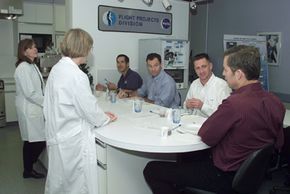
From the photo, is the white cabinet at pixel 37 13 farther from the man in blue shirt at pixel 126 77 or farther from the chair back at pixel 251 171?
the chair back at pixel 251 171

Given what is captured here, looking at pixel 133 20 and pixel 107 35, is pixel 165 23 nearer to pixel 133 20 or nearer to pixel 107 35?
pixel 133 20

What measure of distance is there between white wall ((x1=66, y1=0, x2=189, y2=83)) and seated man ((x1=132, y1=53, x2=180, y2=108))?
939 mm

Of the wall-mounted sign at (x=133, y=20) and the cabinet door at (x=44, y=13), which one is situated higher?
the cabinet door at (x=44, y=13)

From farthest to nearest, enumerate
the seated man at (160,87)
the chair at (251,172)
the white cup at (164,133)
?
the seated man at (160,87) → the white cup at (164,133) → the chair at (251,172)

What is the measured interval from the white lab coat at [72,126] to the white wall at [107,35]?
6.83 ft

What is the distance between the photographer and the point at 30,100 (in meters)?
2.93

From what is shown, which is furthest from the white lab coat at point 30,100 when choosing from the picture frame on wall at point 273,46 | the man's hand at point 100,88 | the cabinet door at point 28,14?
the picture frame on wall at point 273,46

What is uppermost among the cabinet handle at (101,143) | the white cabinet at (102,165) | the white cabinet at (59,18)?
the white cabinet at (59,18)

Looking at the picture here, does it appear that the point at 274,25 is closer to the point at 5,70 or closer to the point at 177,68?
the point at 177,68

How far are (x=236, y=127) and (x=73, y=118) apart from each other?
105cm

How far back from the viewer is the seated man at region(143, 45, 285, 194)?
160 centimetres

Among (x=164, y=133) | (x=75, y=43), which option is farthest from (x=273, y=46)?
(x=75, y=43)

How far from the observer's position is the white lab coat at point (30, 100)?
9.52ft

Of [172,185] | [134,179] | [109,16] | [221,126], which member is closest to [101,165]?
[134,179]
